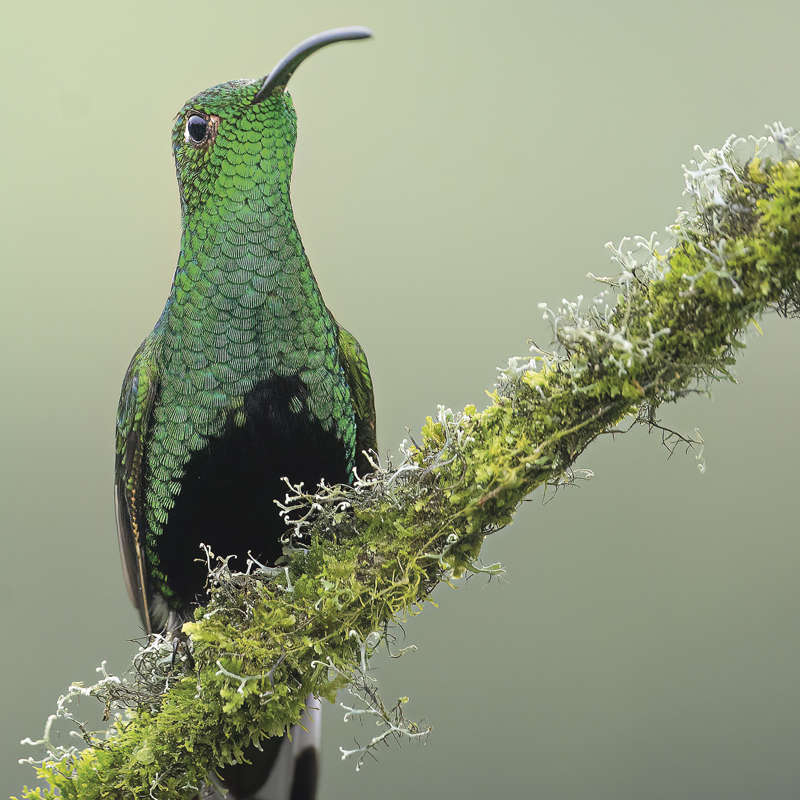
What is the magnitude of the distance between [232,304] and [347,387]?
266mm

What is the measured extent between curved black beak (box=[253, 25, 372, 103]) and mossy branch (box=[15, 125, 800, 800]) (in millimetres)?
643

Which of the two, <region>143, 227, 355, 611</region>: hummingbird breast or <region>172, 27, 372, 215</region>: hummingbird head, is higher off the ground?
Answer: <region>172, 27, 372, 215</region>: hummingbird head

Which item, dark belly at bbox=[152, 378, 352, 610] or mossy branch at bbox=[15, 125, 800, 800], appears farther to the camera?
dark belly at bbox=[152, 378, 352, 610]

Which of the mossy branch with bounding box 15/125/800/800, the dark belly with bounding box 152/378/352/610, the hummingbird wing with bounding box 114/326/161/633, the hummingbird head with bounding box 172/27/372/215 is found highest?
the hummingbird head with bounding box 172/27/372/215

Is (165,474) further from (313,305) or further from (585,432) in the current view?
(585,432)

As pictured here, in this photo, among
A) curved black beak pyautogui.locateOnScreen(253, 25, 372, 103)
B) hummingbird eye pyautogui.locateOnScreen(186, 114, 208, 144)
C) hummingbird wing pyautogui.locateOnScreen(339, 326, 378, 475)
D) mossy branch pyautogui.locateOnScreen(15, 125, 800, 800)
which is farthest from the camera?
hummingbird wing pyautogui.locateOnScreen(339, 326, 378, 475)

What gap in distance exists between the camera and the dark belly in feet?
5.05

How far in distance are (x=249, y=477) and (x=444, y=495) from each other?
461 mm

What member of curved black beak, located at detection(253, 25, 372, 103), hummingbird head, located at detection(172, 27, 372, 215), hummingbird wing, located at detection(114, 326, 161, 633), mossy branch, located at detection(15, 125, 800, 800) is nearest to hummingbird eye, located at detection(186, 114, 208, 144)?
hummingbird head, located at detection(172, 27, 372, 215)

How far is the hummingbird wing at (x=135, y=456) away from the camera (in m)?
1.62

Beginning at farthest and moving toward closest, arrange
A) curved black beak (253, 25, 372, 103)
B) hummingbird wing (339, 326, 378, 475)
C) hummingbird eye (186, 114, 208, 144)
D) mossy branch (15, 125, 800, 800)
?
hummingbird wing (339, 326, 378, 475) → hummingbird eye (186, 114, 208, 144) → curved black beak (253, 25, 372, 103) → mossy branch (15, 125, 800, 800)

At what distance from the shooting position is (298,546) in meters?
1.50

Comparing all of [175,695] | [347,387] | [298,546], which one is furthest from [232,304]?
[175,695]

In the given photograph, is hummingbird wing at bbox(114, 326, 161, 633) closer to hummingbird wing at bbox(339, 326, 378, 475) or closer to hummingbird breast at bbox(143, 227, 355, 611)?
Result: hummingbird breast at bbox(143, 227, 355, 611)
